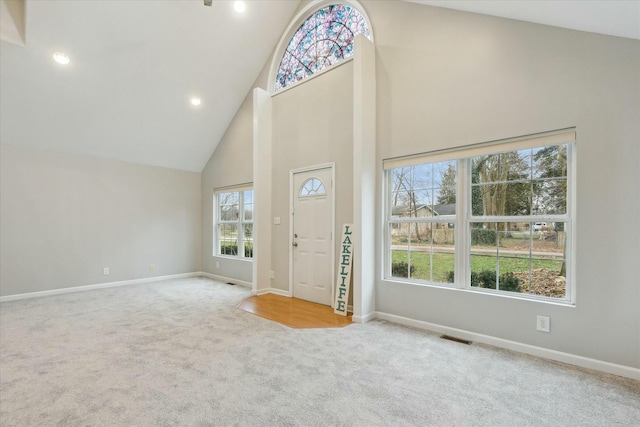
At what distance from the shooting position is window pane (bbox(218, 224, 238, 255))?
6.06 m

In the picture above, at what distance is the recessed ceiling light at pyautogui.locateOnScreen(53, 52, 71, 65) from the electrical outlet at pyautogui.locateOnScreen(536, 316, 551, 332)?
6.35 m

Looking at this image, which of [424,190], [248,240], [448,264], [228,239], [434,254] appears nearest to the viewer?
[448,264]

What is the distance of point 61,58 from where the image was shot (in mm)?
3920

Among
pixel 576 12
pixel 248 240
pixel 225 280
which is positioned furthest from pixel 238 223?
pixel 576 12

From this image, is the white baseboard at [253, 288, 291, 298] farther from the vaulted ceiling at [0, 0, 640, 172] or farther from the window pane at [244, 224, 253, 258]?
the vaulted ceiling at [0, 0, 640, 172]

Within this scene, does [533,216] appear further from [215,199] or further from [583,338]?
[215,199]

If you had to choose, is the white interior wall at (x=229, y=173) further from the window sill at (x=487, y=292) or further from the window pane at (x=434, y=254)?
the window pane at (x=434, y=254)

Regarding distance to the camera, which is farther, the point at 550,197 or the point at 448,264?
the point at 448,264

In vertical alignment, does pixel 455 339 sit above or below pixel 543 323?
below

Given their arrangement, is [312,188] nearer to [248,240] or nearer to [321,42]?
[248,240]

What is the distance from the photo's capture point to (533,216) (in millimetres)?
2771

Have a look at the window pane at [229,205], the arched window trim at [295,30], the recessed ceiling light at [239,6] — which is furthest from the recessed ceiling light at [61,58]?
the window pane at [229,205]

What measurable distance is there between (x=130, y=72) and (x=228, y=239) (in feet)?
11.1

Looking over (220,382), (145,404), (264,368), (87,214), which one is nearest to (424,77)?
(264,368)
